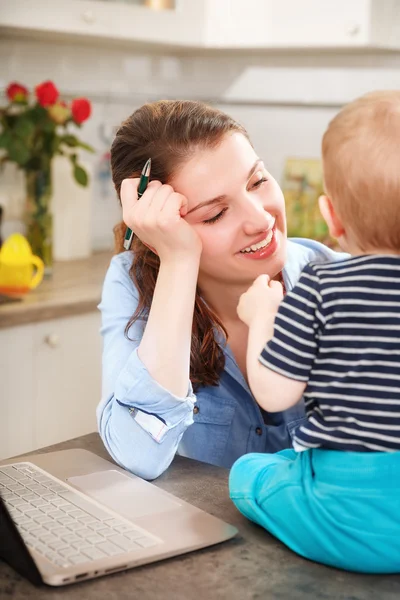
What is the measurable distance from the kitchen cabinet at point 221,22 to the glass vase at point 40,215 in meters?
0.45

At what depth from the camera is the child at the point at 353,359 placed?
866mm

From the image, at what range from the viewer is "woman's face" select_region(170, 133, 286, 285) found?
1427 millimetres

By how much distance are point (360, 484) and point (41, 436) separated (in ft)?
6.07

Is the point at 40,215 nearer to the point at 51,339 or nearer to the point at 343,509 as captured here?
the point at 51,339

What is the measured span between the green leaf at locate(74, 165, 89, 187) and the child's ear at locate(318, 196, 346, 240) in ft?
6.79

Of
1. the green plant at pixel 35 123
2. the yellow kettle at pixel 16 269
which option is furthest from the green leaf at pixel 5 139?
the yellow kettle at pixel 16 269

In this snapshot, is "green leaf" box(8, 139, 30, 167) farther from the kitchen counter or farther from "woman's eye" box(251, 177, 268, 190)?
"woman's eye" box(251, 177, 268, 190)

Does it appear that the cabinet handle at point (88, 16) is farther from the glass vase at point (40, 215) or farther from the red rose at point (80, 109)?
the glass vase at point (40, 215)

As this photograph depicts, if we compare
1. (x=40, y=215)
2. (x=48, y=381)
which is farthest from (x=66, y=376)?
(x=40, y=215)

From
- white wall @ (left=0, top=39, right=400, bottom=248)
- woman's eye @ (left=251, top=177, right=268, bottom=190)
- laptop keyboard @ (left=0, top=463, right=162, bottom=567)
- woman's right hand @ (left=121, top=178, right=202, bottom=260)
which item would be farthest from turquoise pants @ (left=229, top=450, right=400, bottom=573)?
white wall @ (left=0, top=39, right=400, bottom=248)

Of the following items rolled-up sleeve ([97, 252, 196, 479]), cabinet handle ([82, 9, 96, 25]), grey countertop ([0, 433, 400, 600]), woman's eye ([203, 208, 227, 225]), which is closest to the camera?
grey countertop ([0, 433, 400, 600])

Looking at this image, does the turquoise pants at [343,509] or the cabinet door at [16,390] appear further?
the cabinet door at [16,390]

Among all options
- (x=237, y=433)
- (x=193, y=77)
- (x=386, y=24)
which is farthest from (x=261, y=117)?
(x=237, y=433)

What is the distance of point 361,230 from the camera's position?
887 millimetres
